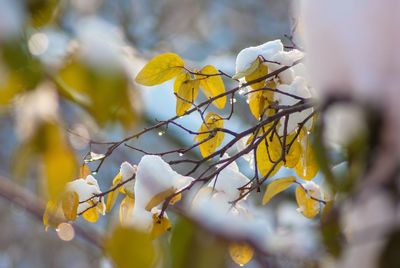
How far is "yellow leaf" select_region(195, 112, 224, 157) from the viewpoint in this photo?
2.94 ft

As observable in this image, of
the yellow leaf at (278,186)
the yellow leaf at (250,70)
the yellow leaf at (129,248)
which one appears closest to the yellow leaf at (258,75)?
the yellow leaf at (250,70)

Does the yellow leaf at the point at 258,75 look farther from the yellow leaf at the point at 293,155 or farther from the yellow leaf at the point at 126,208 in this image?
the yellow leaf at the point at 126,208

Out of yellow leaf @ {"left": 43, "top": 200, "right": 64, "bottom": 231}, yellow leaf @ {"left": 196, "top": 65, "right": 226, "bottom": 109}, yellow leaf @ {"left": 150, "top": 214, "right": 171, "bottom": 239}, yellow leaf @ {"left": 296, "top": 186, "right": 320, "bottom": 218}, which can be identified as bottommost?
yellow leaf @ {"left": 150, "top": 214, "right": 171, "bottom": 239}

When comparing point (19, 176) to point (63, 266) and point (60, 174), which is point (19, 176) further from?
point (63, 266)

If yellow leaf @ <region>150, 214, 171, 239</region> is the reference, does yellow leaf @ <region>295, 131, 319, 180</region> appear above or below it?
above

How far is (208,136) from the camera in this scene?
35.2 inches

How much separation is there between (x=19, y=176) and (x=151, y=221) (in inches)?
17.4

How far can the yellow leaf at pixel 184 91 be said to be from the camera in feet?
2.83

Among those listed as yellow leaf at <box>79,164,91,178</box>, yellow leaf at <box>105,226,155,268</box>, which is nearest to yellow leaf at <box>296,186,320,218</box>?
yellow leaf at <box>79,164,91,178</box>

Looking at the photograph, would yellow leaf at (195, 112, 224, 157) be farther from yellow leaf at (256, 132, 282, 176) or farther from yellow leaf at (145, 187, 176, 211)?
yellow leaf at (145, 187, 176, 211)

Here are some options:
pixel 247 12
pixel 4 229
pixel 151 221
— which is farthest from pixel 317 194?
pixel 247 12

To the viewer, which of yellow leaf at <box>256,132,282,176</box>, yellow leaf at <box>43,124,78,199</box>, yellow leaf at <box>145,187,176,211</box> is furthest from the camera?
yellow leaf at <box>256,132,282,176</box>

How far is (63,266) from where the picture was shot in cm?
339

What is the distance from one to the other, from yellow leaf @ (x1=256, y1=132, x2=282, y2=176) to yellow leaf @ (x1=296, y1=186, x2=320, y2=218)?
0.07 metres
